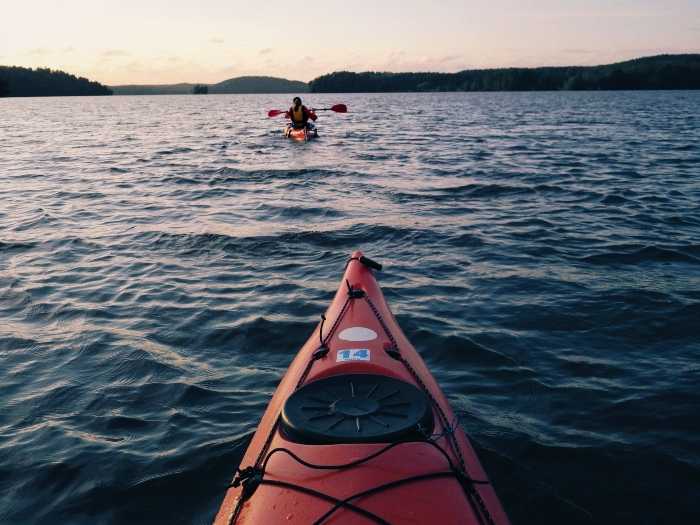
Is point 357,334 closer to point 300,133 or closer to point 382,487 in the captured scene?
point 382,487

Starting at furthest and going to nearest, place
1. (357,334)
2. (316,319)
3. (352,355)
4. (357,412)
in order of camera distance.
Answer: (316,319)
(357,334)
(352,355)
(357,412)

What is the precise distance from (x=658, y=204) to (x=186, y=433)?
1100 cm

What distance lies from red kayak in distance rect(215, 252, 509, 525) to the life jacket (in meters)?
21.2

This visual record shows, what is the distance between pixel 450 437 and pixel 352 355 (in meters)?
0.90

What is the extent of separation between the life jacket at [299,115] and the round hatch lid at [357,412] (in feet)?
70.4

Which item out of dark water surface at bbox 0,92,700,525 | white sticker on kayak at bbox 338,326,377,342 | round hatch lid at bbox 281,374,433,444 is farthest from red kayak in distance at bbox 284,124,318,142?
round hatch lid at bbox 281,374,433,444

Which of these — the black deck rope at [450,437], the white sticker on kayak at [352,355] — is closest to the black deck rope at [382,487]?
the black deck rope at [450,437]

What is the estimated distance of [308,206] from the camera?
1251 cm

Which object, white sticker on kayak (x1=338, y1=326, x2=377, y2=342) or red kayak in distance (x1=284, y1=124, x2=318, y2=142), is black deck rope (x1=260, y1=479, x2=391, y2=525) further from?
red kayak in distance (x1=284, y1=124, x2=318, y2=142)

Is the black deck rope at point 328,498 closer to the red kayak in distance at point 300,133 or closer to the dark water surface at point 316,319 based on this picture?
the dark water surface at point 316,319

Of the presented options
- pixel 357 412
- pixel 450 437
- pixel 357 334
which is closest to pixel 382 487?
pixel 357 412

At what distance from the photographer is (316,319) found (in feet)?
21.9

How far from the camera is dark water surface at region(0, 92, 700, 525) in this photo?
161 inches

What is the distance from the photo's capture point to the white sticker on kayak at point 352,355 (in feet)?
12.3
